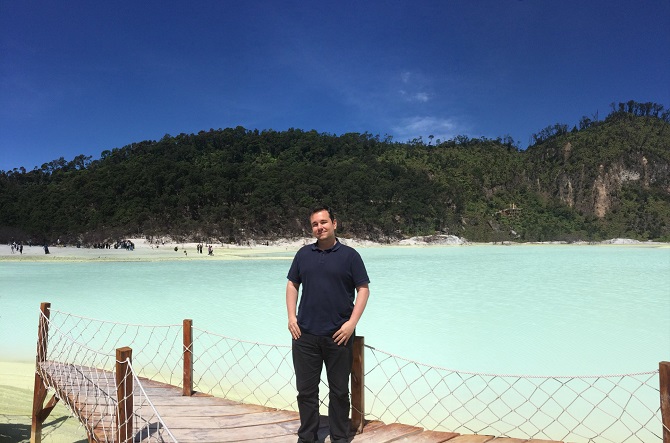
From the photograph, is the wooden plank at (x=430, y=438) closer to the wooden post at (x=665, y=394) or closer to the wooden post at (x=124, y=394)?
the wooden post at (x=665, y=394)

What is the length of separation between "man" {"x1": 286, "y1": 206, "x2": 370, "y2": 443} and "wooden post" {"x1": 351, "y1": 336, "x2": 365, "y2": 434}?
212 mm

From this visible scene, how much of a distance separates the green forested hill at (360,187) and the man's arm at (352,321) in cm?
5966

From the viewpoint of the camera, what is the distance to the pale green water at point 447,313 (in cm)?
768

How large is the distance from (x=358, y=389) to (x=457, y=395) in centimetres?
350

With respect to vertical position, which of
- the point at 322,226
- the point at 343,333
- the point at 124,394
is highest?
the point at 322,226

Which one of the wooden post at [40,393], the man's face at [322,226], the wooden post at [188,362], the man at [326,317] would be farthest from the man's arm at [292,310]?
the wooden post at [40,393]

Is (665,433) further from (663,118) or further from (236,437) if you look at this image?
(663,118)

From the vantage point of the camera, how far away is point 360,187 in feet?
261

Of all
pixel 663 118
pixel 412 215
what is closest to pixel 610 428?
pixel 412 215

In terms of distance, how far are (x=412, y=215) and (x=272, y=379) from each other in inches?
2901

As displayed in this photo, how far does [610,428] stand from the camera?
4781mm

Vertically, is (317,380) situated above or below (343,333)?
below

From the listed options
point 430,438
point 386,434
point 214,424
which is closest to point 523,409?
point 430,438

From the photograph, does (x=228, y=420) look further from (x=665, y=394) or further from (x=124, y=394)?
(x=665, y=394)
